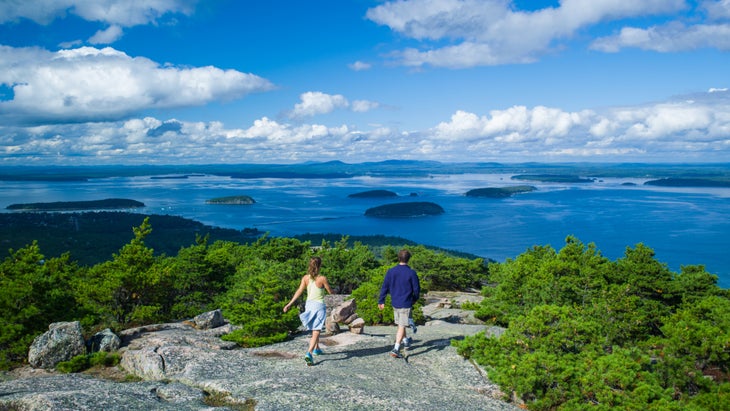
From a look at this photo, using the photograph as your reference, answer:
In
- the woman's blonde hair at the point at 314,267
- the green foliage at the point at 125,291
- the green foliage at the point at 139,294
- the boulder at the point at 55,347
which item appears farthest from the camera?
the green foliage at the point at 125,291

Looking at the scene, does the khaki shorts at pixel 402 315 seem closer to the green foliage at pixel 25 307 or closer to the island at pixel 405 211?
the green foliage at pixel 25 307

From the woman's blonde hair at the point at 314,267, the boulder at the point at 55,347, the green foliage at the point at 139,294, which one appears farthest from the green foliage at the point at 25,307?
the woman's blonde hair at the point at 314,267

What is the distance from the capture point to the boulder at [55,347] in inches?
458

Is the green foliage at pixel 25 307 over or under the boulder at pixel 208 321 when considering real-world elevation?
over

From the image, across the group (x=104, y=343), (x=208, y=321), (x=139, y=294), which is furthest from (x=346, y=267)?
(x=104, y=343)

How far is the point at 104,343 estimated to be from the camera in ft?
40.5

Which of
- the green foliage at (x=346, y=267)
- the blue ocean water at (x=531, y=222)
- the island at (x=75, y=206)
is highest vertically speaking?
the green foliage at (x=346, y=267)

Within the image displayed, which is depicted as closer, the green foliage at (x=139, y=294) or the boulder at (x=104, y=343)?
the boulder at (x=104, y=343)

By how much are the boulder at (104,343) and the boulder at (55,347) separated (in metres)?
0.41

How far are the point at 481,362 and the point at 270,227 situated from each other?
12485cm

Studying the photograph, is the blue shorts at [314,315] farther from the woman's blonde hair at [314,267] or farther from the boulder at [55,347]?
the boulder at [55,347]

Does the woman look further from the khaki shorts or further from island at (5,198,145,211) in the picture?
island at (5,198,145,211)

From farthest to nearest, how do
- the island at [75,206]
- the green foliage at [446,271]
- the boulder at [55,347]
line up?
the island at [75,206], the green foliage at [446,271], the boulder at [55,347]

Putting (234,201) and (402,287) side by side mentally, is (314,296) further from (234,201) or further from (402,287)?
(234,201)
